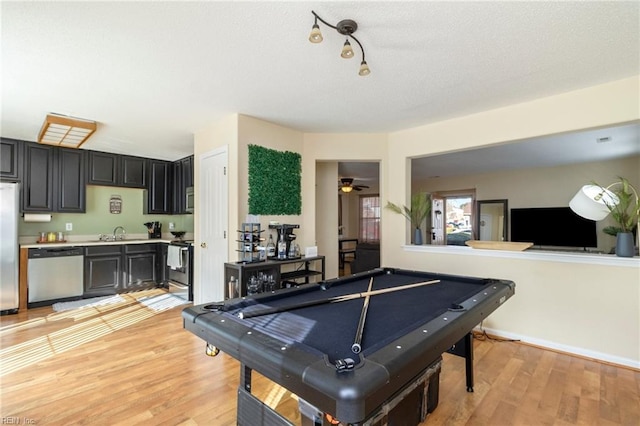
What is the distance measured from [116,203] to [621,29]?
22.3ft

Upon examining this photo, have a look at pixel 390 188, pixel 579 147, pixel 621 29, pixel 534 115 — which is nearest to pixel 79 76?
pixel 390 188

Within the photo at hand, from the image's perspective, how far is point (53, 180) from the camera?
4738 millimetres

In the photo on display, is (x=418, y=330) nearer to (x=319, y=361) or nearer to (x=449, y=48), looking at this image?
(x=319, y=361)

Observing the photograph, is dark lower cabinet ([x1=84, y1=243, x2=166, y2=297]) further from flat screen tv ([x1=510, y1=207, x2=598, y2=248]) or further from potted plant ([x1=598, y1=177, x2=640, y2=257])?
flat screen tv ([x1=510, y1=207, x2=598, y2=248])

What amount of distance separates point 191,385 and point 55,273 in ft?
11.8

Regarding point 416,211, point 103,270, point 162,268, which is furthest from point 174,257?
point 416,211

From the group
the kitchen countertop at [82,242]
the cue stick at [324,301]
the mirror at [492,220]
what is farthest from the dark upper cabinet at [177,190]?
the mirror at [492,220]

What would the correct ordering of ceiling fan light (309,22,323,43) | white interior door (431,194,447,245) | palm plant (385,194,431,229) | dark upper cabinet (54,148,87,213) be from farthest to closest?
white interior door (431,194,447,245) < dark upper cabinet (54,148,87,213) < palm plant (385,194,431,229) < ceiling fan light (309,22,323,43)

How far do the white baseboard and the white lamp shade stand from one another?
1256 millimetres

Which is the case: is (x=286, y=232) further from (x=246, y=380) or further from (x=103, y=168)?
(x=103, y=168)

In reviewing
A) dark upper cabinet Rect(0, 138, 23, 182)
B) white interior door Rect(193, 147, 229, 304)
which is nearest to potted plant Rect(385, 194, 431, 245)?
white interior door Rect(193, 147, 229, 304)

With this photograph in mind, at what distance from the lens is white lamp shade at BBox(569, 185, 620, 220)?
275cm

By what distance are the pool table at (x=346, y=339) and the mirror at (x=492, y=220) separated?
17.4ft

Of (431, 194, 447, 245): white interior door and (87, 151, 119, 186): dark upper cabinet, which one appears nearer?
(87, 151, 119, 186): dark upper cabinet
